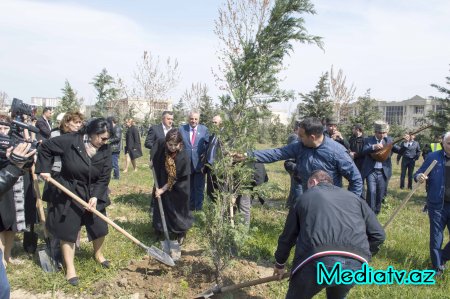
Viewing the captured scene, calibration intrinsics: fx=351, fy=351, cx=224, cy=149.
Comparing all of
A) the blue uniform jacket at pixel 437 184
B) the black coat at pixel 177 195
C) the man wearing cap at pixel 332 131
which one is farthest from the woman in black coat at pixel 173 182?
the man wearing cap at pixel 332 131

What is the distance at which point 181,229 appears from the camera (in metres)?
5.25

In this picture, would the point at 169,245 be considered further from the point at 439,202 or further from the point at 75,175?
the point at 439,202

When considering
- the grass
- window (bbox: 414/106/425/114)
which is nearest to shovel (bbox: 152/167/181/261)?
the grass

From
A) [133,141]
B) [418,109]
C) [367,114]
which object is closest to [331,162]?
[133,141]

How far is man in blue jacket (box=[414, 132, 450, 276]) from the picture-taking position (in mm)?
4816

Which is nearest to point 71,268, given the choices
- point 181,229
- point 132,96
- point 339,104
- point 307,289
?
point 181,229

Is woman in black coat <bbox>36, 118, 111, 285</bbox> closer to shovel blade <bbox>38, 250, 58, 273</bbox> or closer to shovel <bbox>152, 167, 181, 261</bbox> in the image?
shovel blade <bbox>38, 250, 58, 273</bbox>

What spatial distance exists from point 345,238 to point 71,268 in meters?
3.37

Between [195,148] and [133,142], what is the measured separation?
513cm

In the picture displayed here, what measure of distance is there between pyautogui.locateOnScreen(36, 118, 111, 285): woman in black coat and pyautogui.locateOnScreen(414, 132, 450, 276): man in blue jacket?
170 inches

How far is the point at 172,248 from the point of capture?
4996 millimetres

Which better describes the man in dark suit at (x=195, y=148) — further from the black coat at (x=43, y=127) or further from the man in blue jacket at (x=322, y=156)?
the black coat at (x=43, y=127)

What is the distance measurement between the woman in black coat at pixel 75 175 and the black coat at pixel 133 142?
23.1 ft

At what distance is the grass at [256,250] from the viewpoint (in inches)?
170
